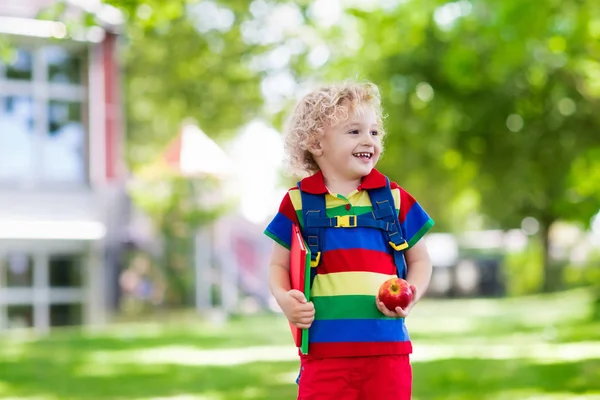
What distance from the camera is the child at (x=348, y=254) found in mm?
3689

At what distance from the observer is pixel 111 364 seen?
11008 millimetres

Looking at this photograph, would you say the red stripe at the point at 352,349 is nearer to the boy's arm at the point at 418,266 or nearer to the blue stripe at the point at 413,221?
Result: the boy's arm at the point at 418,266

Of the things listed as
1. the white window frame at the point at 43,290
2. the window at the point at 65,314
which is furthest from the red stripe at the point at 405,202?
the window at the point at 65,314

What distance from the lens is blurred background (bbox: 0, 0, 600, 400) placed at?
9.91 meters

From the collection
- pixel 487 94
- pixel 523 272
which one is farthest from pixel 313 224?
pixel 523 272

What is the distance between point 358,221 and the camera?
3.78 metres

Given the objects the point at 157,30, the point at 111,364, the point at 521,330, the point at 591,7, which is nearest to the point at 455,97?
the point at 521,330

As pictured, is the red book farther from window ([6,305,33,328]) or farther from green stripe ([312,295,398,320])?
window ([6,305,33,328])

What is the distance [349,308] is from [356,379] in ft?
0.75

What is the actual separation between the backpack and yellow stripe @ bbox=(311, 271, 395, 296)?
39 millimetres

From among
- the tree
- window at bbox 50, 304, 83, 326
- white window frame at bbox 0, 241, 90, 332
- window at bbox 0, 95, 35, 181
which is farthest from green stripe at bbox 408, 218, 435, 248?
window at bbox 50, 304, 83, 326

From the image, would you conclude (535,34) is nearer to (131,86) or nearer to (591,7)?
(591,7)

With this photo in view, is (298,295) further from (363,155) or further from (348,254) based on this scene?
(363,155)

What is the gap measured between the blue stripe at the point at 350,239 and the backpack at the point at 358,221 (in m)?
0.01
